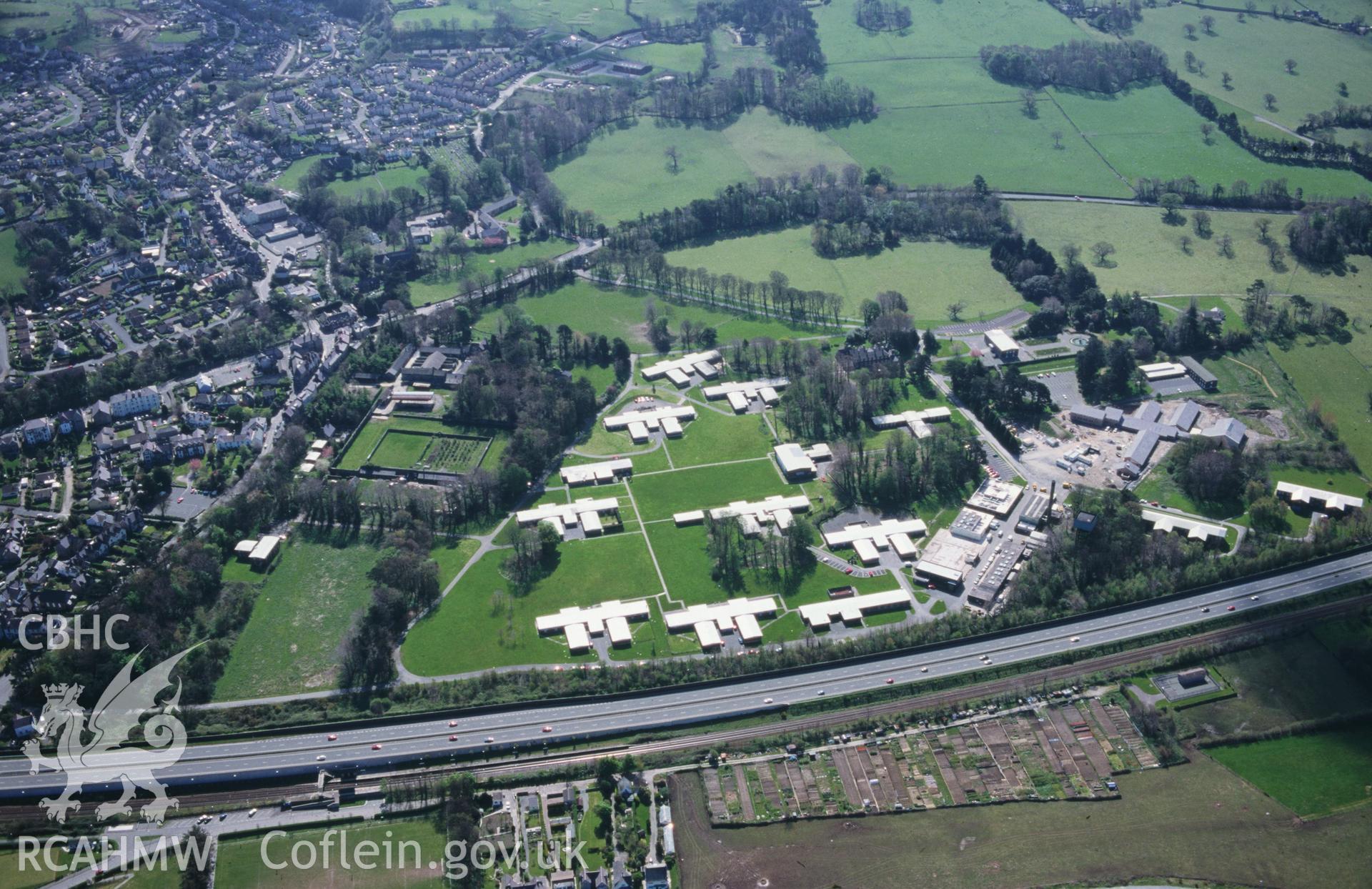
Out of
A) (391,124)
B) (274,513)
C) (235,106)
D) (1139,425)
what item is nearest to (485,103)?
(391,124)

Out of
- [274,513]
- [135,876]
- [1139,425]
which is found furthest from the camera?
[1139,425]

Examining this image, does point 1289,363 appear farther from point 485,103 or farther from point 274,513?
point 485,103

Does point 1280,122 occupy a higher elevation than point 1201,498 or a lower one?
higher

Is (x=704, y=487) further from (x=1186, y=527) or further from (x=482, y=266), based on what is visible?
(x=482, y=266)

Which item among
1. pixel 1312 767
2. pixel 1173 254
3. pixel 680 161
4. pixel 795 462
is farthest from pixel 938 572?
pixel 680 161

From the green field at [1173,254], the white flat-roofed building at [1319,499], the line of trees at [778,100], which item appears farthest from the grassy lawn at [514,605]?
the line of trees at [778,100]
